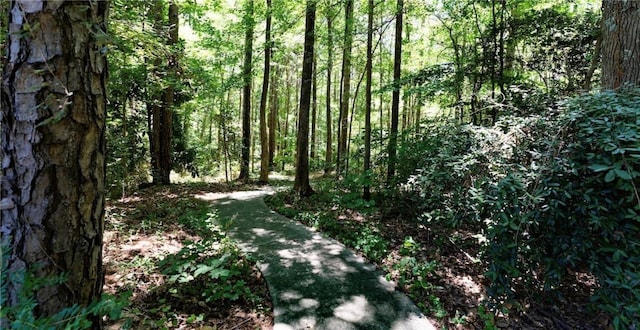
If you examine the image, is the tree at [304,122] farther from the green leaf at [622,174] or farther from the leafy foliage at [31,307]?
the leafy foliage at [31,307]

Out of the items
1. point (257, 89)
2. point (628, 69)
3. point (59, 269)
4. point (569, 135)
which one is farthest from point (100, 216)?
point (257, 89)

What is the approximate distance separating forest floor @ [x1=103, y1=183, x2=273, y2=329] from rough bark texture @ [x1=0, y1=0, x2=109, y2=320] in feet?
2.93

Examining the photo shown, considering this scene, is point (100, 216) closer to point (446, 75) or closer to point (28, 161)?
point (28, 161)

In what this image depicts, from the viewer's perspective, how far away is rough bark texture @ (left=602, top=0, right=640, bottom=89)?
122 inches

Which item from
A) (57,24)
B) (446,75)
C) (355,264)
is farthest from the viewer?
(446,75)

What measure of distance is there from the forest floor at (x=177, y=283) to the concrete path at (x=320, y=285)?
25 cm

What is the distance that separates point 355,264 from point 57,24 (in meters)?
3.97

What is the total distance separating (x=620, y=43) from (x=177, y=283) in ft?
17.3

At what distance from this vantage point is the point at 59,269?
1478 millimetres

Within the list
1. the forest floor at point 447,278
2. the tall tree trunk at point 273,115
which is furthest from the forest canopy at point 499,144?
the tall tree trunk at point 273,115

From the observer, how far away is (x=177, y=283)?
10.7 feet

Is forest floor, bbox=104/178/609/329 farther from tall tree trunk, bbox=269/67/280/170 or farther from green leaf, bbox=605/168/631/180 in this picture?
tall tree trunk, bbox=269/67/280/170

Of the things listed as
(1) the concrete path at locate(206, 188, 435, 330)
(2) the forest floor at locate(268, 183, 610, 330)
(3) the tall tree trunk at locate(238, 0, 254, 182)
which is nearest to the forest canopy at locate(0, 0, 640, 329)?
(2) the forest floor at locate(268, 183, 610, 330)

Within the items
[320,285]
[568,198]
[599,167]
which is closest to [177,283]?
[320,285]
